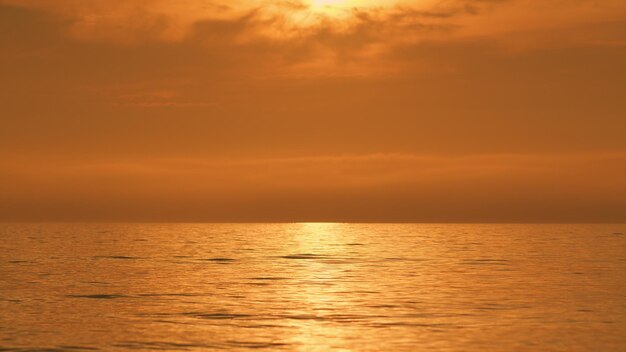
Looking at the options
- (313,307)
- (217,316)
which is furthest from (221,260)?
(217,316)

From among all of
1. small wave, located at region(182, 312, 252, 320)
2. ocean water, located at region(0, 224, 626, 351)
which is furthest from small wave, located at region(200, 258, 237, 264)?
small wave, located at region(182, 312, 252, 320)

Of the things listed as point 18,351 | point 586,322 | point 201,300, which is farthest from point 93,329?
point 586,322

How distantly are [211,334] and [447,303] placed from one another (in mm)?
16149

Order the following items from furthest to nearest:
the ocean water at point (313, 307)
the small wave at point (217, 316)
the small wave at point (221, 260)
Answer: the small wave at point (221, 260) < the small wave at point (217, 316) < the ocean water at point (313, 307)

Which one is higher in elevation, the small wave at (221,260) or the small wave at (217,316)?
the small wave at (221,260)

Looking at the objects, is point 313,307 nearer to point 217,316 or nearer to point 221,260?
point 217,316

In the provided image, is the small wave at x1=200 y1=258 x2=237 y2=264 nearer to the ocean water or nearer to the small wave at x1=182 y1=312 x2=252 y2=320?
the ocean water

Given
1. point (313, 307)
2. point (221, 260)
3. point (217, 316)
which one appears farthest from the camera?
point (221, 260)

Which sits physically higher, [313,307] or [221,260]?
[221,260]

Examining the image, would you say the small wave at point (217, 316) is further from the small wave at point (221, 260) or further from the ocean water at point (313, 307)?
the small wave at point (221, 260)

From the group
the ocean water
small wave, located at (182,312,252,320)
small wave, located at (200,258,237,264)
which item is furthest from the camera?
small wave, located at (200,258,237,264)

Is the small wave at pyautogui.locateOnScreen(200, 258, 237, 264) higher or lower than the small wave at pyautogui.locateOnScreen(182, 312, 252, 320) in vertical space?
higher

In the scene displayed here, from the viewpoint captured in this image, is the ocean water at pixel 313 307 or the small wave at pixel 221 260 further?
the small wave at pixel 221 260

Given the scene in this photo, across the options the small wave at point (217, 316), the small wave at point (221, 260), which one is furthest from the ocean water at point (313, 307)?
the small wave at point (221, 260)
